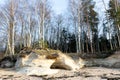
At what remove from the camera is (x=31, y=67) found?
1938 cm

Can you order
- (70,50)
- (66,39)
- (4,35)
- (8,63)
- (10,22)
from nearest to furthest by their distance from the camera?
(8,63) → (10,22) → (4,35) → (70,50) → (66,39)

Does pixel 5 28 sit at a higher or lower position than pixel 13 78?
higher

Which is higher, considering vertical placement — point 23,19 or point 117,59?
point 23,19

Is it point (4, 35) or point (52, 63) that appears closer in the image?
point (52, 63)

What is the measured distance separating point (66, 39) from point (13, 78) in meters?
30.4

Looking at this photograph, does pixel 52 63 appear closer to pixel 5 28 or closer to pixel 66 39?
pixel 5 28

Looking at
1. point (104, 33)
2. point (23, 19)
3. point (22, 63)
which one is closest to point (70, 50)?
point (104, 33)

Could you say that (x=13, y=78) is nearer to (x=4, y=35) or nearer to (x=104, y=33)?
(x=4, y=35)

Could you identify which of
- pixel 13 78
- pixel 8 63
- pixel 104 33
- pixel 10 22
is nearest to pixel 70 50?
pixel 104 33

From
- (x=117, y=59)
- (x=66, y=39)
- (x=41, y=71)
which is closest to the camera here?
(x=41, y=71)

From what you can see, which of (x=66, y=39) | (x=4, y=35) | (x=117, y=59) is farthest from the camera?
(x=66, y=39)

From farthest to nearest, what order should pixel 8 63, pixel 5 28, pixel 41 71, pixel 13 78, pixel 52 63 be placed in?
pixel 5 28 < pixel 8 63 < pixel 52 63 < pixel 41 71 < pixel 13 78

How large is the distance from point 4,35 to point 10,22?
528cm

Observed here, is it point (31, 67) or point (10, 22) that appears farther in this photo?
point (10, 22)
